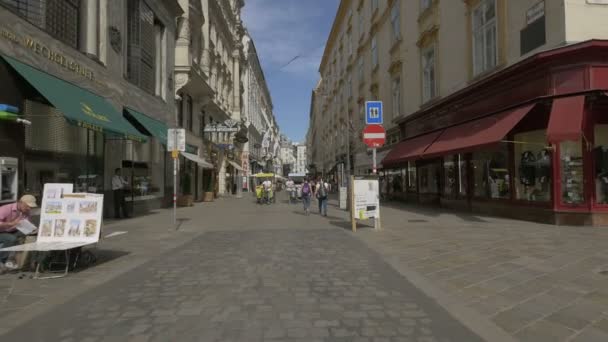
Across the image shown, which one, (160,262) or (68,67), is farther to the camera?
(68,67)

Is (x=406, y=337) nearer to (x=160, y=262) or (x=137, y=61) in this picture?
(x=160, y=262)

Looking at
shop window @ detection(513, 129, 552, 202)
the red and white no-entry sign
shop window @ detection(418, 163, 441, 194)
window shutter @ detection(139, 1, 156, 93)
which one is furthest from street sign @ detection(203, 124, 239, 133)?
shop window @ detection(513, 129, 552, 202)

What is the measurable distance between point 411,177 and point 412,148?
176 inches

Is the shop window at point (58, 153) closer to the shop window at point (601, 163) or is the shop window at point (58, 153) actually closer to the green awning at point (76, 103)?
the green awning at point (76, 103)

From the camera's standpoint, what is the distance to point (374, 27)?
2686cm

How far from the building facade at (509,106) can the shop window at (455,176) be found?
4 cm

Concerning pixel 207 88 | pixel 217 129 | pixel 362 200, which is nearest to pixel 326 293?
pixel 362 200

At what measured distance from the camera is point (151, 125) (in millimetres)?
16094

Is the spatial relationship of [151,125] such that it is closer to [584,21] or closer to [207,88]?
[207,88]

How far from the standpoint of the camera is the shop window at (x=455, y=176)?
15969mm

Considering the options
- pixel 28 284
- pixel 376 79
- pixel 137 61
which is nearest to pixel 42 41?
pixel 137 61

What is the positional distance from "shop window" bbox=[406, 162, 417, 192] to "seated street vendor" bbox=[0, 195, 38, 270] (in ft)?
60.2

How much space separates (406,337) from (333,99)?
46.0 m

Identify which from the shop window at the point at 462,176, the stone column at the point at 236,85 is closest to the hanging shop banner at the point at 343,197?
the shop window at the point at 462,176
